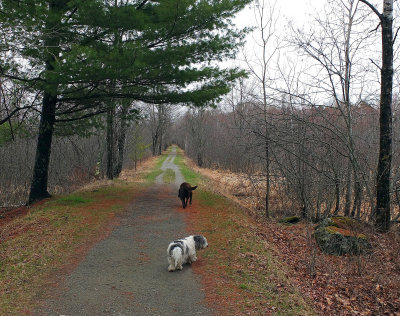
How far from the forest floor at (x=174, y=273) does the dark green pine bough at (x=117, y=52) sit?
4.48m

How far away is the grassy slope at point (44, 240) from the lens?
5.44 metres

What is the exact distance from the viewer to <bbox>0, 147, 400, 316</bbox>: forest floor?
5.22 m

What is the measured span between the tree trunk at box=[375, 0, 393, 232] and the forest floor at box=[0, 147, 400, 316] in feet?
2.24

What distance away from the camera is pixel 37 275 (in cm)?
604

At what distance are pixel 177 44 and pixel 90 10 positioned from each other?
11.3ft

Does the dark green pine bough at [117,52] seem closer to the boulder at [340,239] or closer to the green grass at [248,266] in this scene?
the green grass at [248,266]

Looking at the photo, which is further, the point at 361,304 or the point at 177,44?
the point at 177,44

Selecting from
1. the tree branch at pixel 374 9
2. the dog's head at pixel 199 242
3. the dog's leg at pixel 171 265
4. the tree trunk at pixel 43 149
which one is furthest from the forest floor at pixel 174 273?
the tree branch at pixel 374 9

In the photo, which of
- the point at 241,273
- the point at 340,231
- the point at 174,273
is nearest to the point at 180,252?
the point at 174,273

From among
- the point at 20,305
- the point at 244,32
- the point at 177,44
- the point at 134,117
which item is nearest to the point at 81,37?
the point at 177,44

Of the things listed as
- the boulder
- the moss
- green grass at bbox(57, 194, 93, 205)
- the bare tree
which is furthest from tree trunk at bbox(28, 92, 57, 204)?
the bare tree

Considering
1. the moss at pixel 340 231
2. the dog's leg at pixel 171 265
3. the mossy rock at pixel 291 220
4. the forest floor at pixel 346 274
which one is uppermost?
the moss at pixel 340 231

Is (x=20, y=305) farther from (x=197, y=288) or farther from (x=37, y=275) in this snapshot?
(x=197, y=288)

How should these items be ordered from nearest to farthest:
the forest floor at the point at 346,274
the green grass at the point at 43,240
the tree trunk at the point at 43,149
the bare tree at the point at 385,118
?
the green grass at the point at 43,240 < the forest floor at the point at 346,274 < the bare tree at the point at 385,118 < the tree trunk at the point at 43,149
